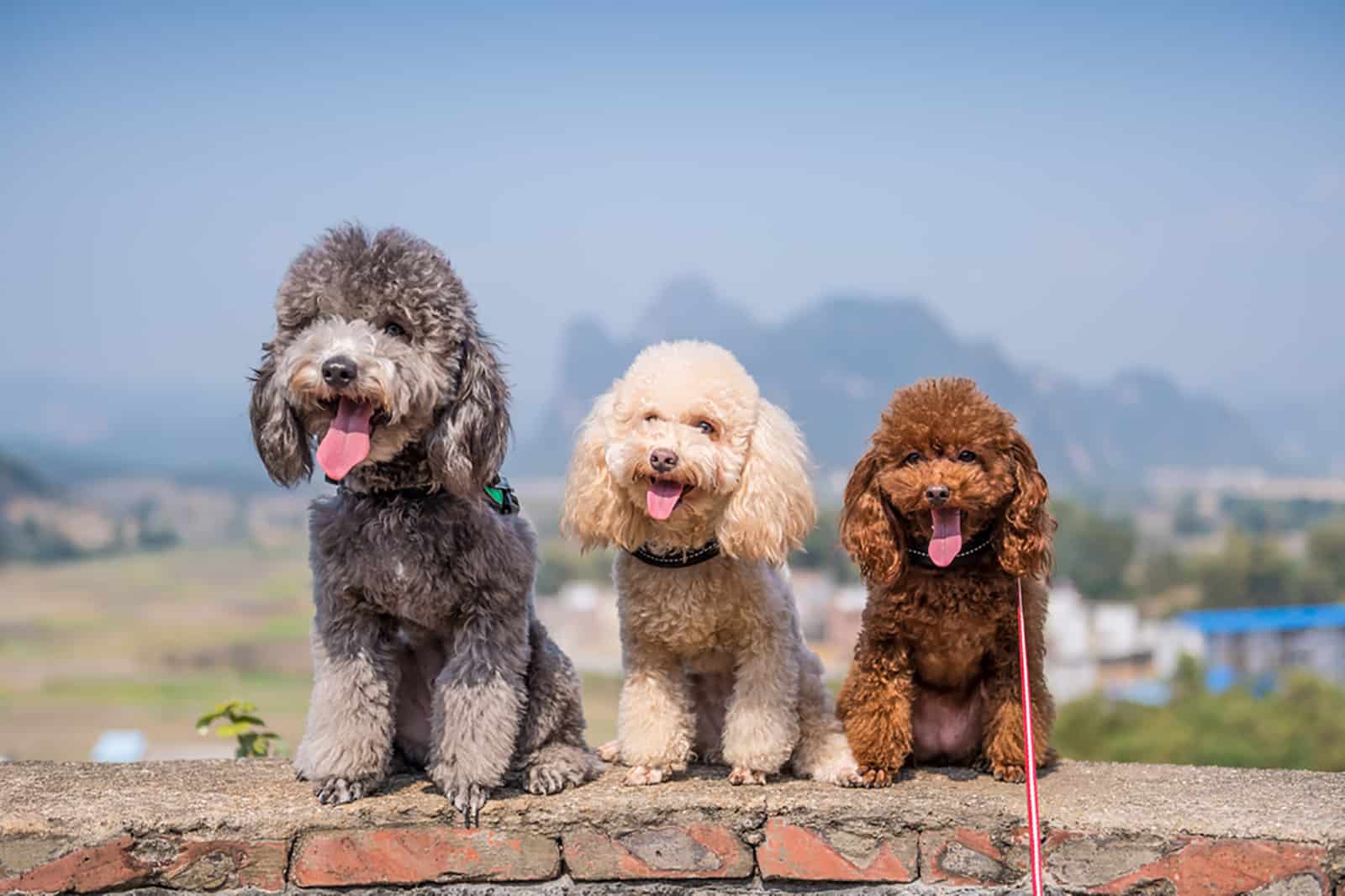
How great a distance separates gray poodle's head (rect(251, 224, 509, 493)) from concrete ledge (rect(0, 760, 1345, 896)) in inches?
32.6

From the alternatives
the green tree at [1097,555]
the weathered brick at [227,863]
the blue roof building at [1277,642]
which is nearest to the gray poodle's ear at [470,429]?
the weathered brick at [227,863]

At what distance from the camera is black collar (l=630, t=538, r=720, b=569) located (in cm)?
293

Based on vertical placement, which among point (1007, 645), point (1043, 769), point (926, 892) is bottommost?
point (926, 892)

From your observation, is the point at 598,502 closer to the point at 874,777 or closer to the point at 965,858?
the point at 874,777

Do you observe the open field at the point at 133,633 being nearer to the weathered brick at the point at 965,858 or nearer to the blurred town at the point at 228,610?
the blurred town at the point at 228,610

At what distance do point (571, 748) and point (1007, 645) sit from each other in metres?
1.11

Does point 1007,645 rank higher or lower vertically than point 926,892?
higher

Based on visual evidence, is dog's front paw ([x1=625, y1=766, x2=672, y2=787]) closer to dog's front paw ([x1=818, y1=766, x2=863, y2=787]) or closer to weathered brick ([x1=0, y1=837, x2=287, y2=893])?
dog's front paw ([x1=818, y1=766, x2=863, y2=787])

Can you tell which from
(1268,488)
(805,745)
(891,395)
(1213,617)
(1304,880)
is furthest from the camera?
(1268,488)

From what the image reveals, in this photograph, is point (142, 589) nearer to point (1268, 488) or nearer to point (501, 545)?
point (501, 545)

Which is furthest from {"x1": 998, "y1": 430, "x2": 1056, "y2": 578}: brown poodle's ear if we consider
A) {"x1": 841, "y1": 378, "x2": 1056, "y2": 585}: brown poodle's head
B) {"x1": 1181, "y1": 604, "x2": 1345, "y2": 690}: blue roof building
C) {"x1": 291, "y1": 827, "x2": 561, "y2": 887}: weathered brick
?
{"x1": 1181, "y1": 604, "x2": 1345, "y2": 690}: blue roof building

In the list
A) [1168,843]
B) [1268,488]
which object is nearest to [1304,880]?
[1168,843]

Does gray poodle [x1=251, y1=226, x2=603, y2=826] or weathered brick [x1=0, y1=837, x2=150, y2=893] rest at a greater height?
gray poodle [x1=251, y1=226, x2=603, y2=826]

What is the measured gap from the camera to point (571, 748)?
2980 mm
